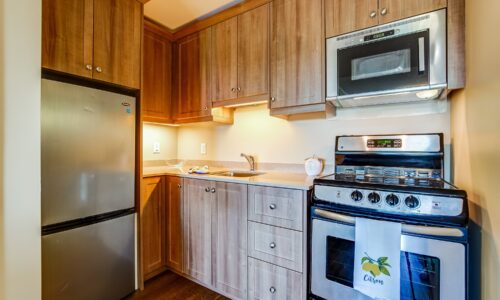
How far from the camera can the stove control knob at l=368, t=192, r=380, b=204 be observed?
3.79 feet

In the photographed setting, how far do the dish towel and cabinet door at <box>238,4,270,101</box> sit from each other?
1168 mm

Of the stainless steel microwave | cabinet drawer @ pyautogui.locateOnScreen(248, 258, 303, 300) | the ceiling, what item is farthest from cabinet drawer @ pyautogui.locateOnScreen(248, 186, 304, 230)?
the ceiling

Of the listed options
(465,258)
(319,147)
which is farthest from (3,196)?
(465,258)

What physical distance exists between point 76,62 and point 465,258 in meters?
2.27

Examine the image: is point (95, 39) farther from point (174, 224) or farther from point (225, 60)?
point (174, 224)

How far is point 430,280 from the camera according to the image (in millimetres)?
1051

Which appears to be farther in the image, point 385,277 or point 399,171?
point 399,171

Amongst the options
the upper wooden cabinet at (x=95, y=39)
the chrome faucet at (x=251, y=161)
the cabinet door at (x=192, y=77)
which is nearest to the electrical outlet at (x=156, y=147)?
the cabinet door at (x=192, y=77)

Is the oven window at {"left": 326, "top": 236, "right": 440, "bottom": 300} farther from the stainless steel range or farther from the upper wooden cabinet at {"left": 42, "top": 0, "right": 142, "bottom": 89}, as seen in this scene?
the upper wooden cabinet at {"left": 42, "top": 0, "right": 142, "bottom": 89}

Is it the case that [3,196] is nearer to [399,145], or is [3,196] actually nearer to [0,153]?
[0,153]

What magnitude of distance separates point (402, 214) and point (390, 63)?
0.87 m

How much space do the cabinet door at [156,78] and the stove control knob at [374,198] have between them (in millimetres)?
1990

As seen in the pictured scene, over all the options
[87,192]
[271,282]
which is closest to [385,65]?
[271,282]

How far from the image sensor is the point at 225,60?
6.75 feet
